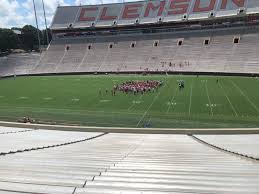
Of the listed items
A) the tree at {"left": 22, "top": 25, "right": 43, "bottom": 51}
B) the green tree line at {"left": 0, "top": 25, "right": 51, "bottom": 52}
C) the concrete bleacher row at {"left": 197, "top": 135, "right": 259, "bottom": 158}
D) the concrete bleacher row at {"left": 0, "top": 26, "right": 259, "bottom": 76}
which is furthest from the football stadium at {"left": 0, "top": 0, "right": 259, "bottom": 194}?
the tree at {"left": 22, "top": 25, "right": 43, "bottom": 51}

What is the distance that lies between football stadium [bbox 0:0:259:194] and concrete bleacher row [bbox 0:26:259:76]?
211mm

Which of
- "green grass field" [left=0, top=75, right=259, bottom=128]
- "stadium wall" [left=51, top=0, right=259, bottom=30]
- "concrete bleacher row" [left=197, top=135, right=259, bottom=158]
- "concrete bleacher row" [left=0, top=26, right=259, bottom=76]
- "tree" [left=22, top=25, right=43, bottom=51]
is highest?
Result: "stadium wall" [left=51, top=0, right=259, bottom=30]

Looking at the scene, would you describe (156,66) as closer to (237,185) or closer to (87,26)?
(87,26)

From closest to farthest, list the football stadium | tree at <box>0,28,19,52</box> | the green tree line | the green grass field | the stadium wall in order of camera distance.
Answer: the football stadium
the green grass field
the stadium wall
tree at <box>0,28,19,52</box>
the green tree line

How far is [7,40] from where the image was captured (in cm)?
8888

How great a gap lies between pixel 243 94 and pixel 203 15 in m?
35.8

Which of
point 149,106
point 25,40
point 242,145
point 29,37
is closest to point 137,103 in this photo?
point 149,106

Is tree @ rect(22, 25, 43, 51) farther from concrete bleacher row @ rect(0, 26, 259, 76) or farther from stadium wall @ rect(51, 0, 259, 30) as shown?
concrete bleacher row @ rect(0, 26, 259, 76)

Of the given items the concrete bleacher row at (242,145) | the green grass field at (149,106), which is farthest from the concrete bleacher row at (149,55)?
the concrete bleacher row at (242,145)

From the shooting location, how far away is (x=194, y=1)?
6888 centimetres

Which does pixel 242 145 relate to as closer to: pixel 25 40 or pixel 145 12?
pixel 145 12

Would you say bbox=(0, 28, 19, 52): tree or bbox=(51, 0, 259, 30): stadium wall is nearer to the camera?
bbox=(51, 0, 259, 30): stadium wall

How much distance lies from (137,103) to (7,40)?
2622 inches

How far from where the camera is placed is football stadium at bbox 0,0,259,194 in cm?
462
